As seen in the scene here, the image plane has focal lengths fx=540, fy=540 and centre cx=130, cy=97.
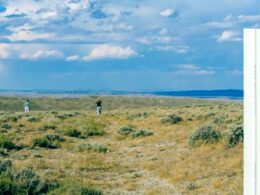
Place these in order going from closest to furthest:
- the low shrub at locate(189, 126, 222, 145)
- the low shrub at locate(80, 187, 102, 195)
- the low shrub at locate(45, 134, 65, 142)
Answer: the low shrub at locate(80, 187, 102, 195)
the low shrub at locate(189, 126, 222, 145)
the low shrub at locate(45, 134, 65, 142)

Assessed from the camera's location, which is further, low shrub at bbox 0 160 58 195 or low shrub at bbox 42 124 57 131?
low shrub at bbox 42 124 57 131

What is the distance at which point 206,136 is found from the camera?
2181 centimetres

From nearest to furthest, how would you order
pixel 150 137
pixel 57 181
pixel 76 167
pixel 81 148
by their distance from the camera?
1. pixel 57 181
2. pixel 76 167
3. pixel 81 148
4. pixel 150 137

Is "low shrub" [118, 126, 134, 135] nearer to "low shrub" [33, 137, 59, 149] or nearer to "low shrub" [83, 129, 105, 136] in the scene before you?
"low shrub" [83, 129, 105, 136]

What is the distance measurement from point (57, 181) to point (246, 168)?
11286mm

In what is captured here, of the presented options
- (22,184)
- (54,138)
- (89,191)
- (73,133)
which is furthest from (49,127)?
(89,191)

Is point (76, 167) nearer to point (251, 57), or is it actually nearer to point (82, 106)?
point (251, 57)

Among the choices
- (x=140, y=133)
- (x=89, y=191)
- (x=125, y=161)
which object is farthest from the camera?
(x=140, y=133)

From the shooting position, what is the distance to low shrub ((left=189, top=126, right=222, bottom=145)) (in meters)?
21.4

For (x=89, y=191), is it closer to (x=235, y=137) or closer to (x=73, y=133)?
(x=235, y=137)

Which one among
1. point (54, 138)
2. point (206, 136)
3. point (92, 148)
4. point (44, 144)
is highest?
point (206, 136)

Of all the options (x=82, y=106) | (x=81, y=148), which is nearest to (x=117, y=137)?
(x=81, y=148)

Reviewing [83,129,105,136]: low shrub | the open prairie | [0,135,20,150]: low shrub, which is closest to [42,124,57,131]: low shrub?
the open prairie

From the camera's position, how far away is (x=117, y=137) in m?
29.1
